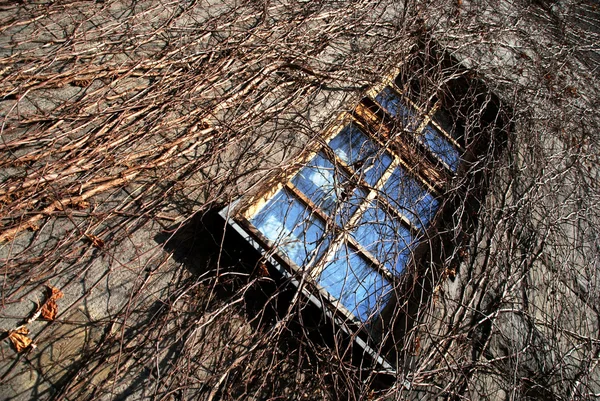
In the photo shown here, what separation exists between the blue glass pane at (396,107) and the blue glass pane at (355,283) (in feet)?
4.08

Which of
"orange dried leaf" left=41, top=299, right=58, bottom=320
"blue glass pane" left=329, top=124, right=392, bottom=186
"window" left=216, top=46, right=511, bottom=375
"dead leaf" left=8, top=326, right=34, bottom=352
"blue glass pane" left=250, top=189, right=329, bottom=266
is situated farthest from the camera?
"blue glass pane" left=329, top=124, right=392, bottom=186

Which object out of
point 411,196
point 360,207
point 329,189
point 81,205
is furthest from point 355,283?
point 81,205

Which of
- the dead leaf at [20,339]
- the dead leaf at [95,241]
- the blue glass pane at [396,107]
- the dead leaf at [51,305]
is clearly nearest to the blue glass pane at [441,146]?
the blue glass pane at [396,107]

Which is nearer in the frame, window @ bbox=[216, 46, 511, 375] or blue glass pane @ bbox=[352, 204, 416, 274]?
window @ bbox=[216, 46, 511, 375]

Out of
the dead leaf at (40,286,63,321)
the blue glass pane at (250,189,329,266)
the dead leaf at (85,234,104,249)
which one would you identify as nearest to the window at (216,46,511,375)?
the blue glass pane at (250,189,329,266)

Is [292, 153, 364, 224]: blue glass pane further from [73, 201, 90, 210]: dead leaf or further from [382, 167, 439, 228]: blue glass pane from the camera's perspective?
[73, 201, 90, 210]: dead leaf

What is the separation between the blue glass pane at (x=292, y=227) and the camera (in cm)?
280

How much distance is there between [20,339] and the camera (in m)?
2.05

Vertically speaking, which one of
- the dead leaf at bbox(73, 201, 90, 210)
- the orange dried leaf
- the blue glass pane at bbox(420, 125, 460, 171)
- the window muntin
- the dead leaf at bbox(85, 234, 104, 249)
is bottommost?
the blue glass pane at bbox(420, 125, 460, 171)

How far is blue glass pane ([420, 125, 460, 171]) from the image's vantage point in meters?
3.82

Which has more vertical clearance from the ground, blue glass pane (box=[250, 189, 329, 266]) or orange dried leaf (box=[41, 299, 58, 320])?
orange dried leaf (box=[41, 299, 58, 320])

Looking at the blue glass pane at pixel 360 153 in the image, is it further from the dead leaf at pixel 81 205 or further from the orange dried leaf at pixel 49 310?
the orange dried leaf at pixel 49 310

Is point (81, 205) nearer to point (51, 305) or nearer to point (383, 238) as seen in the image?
point (51, 305)

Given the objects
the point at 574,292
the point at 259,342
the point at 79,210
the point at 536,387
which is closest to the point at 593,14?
the point at 574,292
